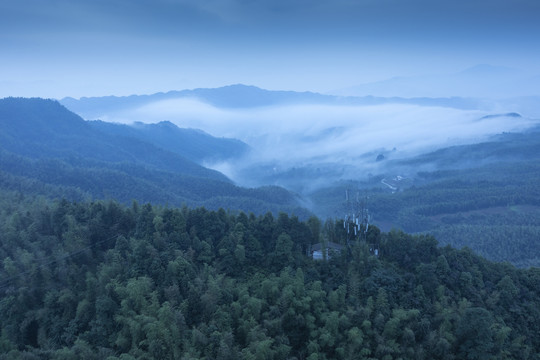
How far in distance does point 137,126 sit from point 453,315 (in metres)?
187

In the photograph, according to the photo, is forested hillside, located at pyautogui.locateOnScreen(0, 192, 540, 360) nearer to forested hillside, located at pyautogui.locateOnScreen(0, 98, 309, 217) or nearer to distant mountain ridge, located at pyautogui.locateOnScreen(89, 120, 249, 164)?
forested hillside, located at pyautogui.locateOnScreen(0, 98, 309, 217)

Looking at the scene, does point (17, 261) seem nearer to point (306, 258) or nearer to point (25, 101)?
point (306, 258)

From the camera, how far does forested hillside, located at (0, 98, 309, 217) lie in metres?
79.2

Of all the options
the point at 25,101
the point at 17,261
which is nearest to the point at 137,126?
the point at 25,101

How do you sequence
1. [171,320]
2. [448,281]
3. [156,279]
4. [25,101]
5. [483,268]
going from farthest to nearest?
[25,101]
[483,268]
[448,281]
[156,279]
[171,320]

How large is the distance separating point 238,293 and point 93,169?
3027 inches

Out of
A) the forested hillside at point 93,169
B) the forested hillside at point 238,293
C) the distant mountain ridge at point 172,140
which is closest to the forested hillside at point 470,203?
the forested hillside at point 93,169

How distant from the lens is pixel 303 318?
2330cm

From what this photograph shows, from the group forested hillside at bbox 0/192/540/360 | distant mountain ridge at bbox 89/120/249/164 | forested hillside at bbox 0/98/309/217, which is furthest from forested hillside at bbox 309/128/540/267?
distant mountain ridge at bbox 89/120/249/164

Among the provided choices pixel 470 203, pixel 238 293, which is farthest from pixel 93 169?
pixel 470 203

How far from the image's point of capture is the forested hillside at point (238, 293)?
2202 centimetres

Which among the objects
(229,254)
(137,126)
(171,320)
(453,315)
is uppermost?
(137,126)

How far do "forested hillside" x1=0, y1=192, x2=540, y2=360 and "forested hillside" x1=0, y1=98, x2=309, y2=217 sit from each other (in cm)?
1415

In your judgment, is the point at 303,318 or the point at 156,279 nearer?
the point at 303,318
